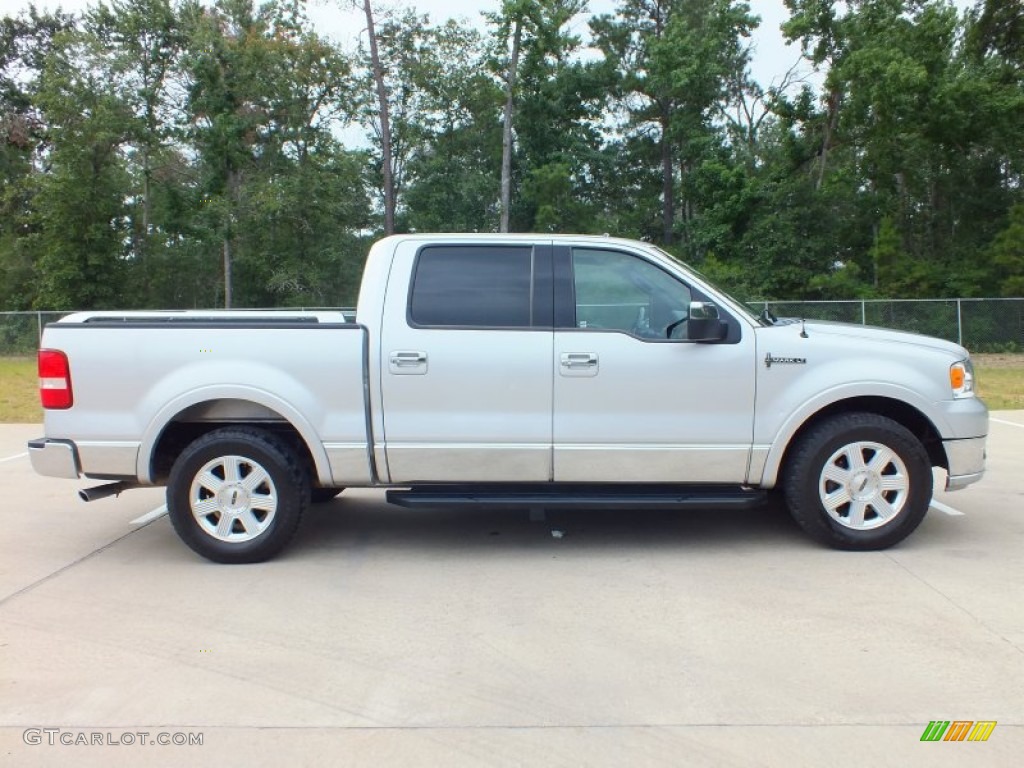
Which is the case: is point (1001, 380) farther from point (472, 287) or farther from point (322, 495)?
point (472, 287)

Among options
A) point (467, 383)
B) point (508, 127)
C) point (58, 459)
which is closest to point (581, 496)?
point (467, 383)

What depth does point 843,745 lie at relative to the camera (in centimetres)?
328

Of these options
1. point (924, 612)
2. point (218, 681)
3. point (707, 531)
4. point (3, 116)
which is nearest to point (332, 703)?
Answer: point (218, 681)

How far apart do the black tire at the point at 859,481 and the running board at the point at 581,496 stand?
322mm

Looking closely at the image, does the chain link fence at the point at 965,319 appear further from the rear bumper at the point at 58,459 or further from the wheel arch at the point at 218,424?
the rear bumper at the point at 58,459

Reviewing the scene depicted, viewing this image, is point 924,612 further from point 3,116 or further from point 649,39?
point 3,116

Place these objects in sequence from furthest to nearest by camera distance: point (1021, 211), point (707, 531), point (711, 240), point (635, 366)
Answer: point (711, 240), point (1021, 211), point (707, 531), point (635, 366)

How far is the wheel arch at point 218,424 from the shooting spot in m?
5.48

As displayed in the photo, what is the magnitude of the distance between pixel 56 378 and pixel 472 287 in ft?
8.74

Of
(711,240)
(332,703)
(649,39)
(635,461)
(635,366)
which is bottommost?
(332,703)

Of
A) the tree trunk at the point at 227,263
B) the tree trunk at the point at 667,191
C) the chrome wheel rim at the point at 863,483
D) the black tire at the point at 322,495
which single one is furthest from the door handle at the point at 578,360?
→ the tree trunk at the point at 667,191

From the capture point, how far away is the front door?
18.0ft

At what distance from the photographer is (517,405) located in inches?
216

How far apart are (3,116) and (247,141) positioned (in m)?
12.9
